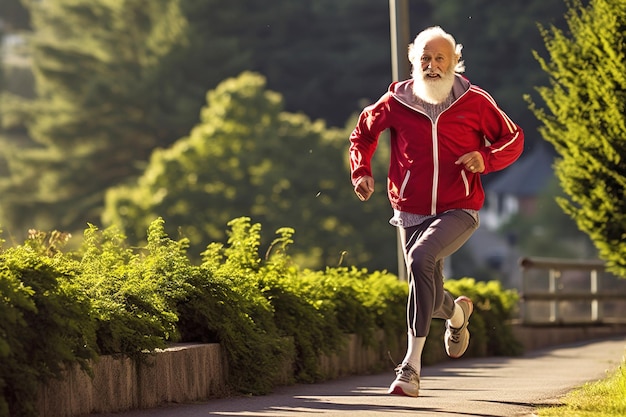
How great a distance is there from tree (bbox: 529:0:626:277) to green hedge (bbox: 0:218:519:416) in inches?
99.3

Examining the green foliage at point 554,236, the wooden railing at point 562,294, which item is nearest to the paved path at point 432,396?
the wooden railing at point 562,294

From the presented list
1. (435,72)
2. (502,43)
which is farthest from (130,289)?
(502,43)

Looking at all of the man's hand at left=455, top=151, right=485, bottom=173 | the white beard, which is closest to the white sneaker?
the man's hand at left=455, top=151, right=485, bottom=173

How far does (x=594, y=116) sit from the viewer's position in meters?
15.3

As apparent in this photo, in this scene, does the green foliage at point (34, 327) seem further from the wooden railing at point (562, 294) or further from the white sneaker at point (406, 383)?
the wooden railing at point (562, 294)

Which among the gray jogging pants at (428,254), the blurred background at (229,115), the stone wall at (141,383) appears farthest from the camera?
the blurred background at (229,115)

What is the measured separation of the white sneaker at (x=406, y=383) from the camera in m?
8.85

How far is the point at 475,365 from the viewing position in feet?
50.8

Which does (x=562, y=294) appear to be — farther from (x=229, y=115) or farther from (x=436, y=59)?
(x=229, y=115)

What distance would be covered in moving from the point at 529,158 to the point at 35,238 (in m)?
101

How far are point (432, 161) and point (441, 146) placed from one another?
10 cm

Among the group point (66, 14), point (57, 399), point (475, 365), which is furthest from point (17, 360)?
point (66, 14)

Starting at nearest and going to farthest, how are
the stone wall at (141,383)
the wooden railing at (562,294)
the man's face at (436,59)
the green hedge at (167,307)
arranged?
the green hedge at (167,307), the stone wall at (141,383), the man's face at (436,59), the wooden railing at (562,294)

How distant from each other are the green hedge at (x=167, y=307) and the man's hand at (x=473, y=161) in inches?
79.8
